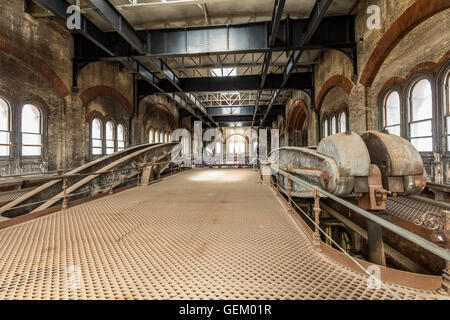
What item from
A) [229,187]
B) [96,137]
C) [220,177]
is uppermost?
[96,137]

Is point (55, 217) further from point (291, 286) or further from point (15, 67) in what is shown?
point (15, 67)

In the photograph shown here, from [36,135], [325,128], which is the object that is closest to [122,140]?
[36,135]

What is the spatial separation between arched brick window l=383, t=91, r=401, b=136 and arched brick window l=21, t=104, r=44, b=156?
11.4m

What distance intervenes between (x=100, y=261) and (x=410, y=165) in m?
4.38

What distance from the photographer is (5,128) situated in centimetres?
649

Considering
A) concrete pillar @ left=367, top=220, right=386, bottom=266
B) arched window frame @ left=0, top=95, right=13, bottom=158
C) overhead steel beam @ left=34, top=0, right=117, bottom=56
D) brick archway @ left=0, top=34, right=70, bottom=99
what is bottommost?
concrete pillar @ left=367, top=220, right=386, bottom=266

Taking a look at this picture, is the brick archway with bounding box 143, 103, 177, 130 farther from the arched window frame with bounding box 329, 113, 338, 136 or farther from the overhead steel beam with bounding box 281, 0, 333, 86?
the arched window frame with bounding box 329, 113, 338, 136

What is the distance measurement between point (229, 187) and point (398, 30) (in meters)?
6.36

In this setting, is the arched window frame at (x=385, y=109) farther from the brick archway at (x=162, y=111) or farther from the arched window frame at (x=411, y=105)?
the brick archway at (x=162, y=111)

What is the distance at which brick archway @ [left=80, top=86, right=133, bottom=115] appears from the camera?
8.96m

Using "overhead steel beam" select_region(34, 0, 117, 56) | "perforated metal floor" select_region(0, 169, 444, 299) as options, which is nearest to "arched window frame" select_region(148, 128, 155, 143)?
"overhead steel beam" select_region(34, 0, 117, 56)

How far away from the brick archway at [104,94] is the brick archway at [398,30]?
10601 millimetres

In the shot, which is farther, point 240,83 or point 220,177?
point 240,83

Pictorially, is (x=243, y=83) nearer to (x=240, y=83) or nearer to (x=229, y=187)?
(x=240, y=83)
